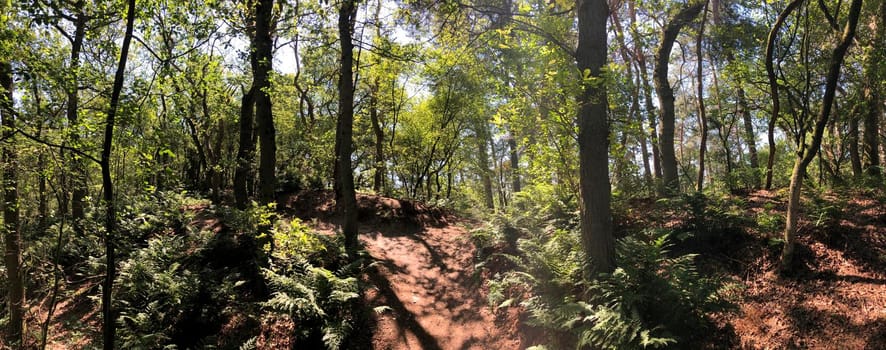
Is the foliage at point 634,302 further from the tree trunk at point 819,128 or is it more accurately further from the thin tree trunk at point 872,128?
the thin tree trunk at point 872,128

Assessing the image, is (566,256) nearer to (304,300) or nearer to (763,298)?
(763,298)

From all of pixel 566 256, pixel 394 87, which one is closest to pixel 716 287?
pixel 566 256

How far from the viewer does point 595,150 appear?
5312 mm

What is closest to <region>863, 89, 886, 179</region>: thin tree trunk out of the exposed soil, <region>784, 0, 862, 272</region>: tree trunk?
<region>784, 0, 862, 272</region>: tree trunk

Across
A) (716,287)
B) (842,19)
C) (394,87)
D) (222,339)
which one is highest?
(394,87)

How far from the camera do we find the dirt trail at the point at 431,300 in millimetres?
6289

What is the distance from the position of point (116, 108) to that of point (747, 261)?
833cm

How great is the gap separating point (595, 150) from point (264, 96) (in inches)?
264

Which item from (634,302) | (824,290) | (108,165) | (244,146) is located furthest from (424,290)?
(824,290)

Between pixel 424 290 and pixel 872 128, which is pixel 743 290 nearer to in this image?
pixel 424 290

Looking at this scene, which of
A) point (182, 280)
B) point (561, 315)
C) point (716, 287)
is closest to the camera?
point (716, 287)

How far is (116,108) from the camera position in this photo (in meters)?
4.56

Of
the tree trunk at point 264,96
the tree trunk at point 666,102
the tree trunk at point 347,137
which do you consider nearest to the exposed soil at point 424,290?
the tree trunk at point 347,137

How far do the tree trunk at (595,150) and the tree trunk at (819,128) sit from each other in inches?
85.2
